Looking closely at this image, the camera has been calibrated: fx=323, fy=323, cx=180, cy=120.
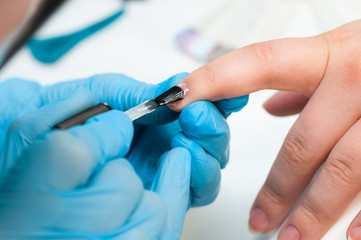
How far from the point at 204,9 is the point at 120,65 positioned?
0.53m

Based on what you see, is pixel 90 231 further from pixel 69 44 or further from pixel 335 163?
pixel 69 44

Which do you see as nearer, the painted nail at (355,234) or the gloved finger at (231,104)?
the painted nail at (355,234)

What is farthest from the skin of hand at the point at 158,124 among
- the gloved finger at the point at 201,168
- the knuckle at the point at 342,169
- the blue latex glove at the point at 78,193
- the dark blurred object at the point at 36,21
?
the dark blurred object at the point at 36,21

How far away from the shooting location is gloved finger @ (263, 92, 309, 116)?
0.90 m

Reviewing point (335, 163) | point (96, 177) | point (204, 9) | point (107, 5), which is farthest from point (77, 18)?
point (335, 163)

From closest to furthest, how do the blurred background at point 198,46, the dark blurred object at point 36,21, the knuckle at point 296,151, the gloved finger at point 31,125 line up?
the gloved finger at point 31,125 < the knuckle at point 296,151 < the blurred background at point 198,46 < the dark blurred object at point 36,21

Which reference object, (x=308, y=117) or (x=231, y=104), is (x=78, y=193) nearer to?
(x=231, y=104)

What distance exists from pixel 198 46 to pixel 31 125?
770 millimetres

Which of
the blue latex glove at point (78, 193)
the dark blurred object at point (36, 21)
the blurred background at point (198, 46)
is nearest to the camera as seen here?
the blue latex glove at point (78, 193)

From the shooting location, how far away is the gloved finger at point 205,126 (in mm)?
643

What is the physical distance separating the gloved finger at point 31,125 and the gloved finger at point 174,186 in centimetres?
21

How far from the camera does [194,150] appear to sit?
68cm

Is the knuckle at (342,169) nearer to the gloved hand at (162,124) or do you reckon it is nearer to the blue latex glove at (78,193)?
the gloved hand at (162,124)

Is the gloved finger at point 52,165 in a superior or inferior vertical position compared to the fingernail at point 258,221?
superior
